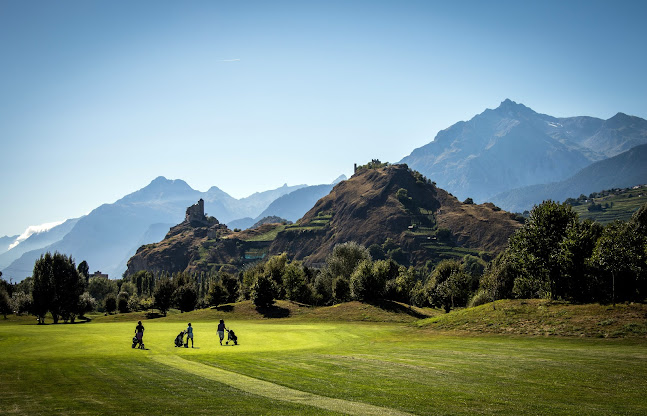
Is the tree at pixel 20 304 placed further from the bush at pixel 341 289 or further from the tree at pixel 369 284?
the tree at pixel 369 284

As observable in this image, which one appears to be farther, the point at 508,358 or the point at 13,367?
the point at 508,358

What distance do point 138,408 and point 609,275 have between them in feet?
204

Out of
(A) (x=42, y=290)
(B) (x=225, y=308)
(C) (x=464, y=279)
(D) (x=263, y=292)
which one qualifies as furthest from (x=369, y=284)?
(A) (x=42, y=290)

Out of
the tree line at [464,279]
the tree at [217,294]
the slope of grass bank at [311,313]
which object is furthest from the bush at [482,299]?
the tree at [217,294]

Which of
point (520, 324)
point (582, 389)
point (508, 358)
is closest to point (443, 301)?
point (520, 324)

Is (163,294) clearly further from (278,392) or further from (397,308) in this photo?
(278,392)

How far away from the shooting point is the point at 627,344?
4116cm

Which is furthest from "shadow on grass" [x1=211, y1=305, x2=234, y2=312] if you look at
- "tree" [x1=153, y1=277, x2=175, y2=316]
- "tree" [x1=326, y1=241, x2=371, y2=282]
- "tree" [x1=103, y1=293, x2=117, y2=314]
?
"tree" [x1=103, y1=293, x2=117, y2=314]

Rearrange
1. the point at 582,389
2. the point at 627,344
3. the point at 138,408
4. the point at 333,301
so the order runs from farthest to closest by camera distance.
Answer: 1. the point at 333,301
2. the point at 627,344
3. the point at 582,389
4. the point at 138,408

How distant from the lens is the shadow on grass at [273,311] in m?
90.3

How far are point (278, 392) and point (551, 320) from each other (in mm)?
42802

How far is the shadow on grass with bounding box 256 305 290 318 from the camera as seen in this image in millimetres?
90312

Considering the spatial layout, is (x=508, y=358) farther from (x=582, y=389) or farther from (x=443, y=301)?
(x=443, y=301)

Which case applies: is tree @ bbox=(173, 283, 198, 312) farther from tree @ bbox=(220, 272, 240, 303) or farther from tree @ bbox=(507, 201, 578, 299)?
tree @ bbox=(507, 201, 578, 299)
